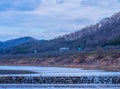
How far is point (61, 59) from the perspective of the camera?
548ft

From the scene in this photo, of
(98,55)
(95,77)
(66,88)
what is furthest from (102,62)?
(66,88)

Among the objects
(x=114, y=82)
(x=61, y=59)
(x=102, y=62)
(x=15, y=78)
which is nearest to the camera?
(x=114, y=82)

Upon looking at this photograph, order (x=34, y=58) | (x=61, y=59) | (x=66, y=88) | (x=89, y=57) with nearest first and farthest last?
(x=66, y=88)
(x=89, y=57)
(x=61, y=59)
(x=34, y=58)

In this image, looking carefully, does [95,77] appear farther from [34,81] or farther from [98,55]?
[98,55]

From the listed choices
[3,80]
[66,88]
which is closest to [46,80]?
[3,80]

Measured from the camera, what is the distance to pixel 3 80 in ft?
210

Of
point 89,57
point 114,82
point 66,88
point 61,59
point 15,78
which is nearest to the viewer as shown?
point 66,88

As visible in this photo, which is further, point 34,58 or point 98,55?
point 34,58

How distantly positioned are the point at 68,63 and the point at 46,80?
95.2m

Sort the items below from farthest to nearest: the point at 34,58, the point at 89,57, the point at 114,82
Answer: the point at 34,58, the point at 89,57, the point at 114,82

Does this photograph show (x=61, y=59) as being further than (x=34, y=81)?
Yes

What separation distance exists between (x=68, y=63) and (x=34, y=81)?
95258 millimetres

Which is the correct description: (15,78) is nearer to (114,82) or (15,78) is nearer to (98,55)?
(114,82)

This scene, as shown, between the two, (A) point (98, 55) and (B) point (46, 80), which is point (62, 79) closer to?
(B) point (46, 80)
